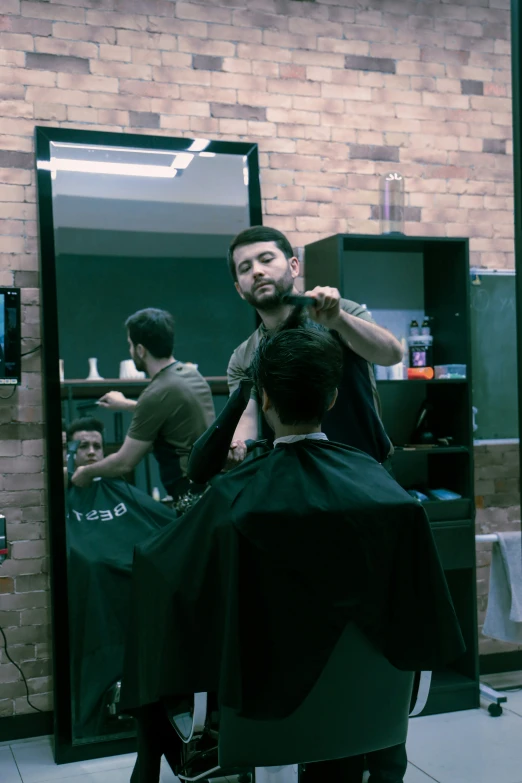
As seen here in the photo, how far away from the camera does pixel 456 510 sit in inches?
123

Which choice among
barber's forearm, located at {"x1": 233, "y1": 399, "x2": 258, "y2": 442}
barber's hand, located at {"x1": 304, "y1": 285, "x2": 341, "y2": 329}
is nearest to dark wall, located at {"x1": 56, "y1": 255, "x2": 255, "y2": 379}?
barber's forearm, located at {"x1": 233, "y1": 399, "x2": 258, "y2": 442}

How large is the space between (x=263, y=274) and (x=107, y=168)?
990 mm

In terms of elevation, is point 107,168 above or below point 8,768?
above

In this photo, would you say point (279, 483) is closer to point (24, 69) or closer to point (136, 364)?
point (136, 364)

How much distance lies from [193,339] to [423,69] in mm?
1569

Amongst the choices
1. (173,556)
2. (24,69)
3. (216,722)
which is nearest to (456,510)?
(216,722)

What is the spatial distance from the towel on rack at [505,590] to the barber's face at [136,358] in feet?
5.21

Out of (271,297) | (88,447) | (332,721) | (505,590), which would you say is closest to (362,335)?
(271,297)

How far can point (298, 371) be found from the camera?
162cm

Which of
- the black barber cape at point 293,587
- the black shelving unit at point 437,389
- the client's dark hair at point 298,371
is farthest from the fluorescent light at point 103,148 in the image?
the black barber cape at point 293,587

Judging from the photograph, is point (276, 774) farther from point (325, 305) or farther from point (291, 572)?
point (325, 305)

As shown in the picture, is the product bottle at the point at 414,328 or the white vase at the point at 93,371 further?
the product bottle at the point at 414,328

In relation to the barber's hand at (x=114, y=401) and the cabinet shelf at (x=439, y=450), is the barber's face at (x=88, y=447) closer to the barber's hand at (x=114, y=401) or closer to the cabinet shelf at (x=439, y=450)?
the barber's hand at (x=114, y=401)

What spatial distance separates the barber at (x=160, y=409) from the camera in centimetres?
294
